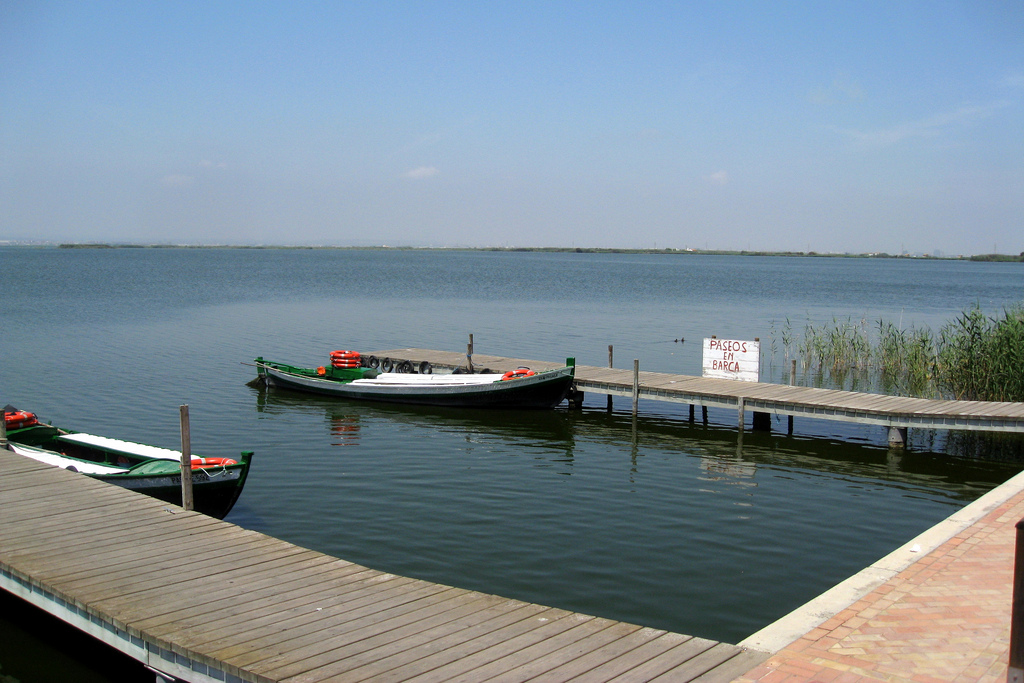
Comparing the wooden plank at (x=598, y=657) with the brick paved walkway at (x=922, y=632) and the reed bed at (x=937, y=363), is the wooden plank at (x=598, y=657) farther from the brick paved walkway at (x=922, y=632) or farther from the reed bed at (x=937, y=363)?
the reed bed at (x=937, y=363)

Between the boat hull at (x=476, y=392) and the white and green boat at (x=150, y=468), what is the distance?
9.73 m

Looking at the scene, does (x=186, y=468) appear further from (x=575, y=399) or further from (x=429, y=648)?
(x=575, y=399)

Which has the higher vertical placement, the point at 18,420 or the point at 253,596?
the point at 18,420

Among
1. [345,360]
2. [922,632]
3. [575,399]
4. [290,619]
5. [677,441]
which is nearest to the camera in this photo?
[922,632]

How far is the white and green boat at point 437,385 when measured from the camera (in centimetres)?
2289

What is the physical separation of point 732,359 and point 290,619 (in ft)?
56.7

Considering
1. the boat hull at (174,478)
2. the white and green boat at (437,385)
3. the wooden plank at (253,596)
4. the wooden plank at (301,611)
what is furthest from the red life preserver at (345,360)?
the wooden plank at (301,611)

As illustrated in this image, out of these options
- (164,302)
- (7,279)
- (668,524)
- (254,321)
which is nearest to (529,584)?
(668,524)

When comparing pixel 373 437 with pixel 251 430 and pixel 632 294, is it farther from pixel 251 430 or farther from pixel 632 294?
pixel 632 294

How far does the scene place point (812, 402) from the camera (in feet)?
64.4

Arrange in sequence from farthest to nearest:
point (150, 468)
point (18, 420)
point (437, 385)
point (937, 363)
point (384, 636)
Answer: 1. point (937, 363)
2. point (437, 385)
3. point (18, 420)
4. point (150, 468)
5. point (384, 636)

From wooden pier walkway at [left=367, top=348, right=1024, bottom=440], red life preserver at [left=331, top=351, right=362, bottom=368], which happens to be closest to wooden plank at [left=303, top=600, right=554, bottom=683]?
wooden pier walkway at [left=367, top=348, right=1024, bottom=440]

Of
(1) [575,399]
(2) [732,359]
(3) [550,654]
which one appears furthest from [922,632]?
(1) [575,399]

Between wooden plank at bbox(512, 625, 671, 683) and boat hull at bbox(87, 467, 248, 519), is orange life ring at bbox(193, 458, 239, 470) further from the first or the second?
wooden plank at bbox(512, 625, 671, 683)
